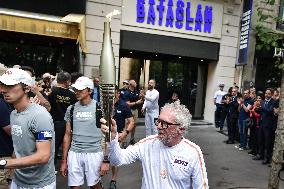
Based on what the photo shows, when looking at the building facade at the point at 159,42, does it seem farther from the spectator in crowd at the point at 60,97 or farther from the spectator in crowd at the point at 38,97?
the spectator in crowd at the point at 38,97

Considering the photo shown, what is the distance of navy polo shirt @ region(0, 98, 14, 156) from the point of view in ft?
13.9

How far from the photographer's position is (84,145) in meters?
5.01

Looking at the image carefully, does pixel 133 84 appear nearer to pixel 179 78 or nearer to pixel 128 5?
pixel 128 5

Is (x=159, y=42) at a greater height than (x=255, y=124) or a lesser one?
greater

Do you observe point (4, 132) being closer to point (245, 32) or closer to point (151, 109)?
point (151, 109)

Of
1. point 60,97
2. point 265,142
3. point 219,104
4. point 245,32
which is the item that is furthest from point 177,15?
point 60,97

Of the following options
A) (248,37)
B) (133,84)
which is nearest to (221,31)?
(248,37)

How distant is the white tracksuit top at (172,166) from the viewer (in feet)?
9.93

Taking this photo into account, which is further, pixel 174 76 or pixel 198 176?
pixel 174 76

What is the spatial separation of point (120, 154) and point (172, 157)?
456 mm

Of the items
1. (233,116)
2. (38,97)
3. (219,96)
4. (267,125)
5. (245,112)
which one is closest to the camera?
(38,97)

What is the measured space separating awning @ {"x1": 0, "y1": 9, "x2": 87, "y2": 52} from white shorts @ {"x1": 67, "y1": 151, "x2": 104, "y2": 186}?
7.40 m

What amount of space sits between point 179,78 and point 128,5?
395 centimetres

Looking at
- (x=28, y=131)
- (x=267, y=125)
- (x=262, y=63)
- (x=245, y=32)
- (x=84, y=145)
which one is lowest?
(x=267, y=125)
